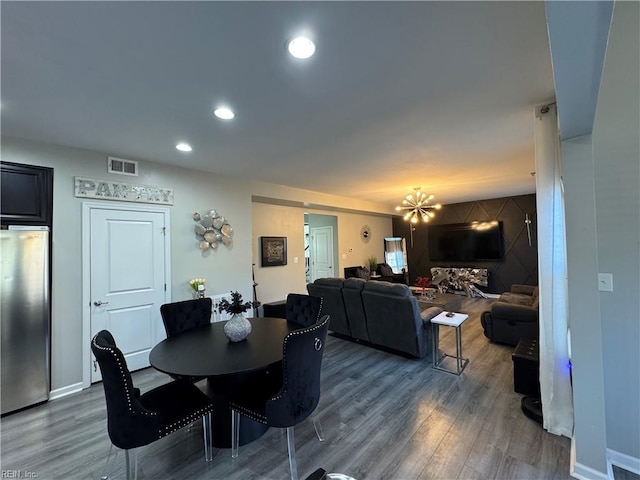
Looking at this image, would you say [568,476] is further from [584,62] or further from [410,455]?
[584,62]

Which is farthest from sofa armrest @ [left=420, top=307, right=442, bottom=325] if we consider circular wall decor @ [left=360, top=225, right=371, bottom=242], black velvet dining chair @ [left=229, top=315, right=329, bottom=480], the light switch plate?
circular wall decor @ [left=360, top=225, right=371, bottom=242]

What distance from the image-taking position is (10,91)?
2.00 metres

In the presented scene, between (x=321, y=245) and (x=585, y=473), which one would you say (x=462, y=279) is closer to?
(x=321, y=245)

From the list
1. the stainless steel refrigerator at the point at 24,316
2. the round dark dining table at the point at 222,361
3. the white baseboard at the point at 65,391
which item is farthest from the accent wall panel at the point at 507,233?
the stainless steel refrigerator at the point at 24,316

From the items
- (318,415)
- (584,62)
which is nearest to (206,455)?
(318,415)

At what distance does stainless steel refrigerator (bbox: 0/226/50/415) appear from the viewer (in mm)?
2621

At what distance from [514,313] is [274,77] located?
422cm

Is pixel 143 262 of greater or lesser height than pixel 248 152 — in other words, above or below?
below

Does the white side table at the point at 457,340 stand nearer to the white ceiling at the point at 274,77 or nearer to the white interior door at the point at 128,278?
the white ceiling at the point at 274,77

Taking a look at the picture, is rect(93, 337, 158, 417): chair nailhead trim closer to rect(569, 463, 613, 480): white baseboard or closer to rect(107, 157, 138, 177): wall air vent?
rect(107, 157, 138, 177): wall air vent

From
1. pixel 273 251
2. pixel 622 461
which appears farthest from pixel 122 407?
pixel 273 251

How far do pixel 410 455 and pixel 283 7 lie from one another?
2919 mm

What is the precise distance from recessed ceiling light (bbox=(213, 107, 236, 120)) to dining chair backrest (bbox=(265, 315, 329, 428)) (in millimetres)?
1927

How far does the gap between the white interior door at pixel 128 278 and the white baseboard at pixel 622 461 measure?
14.9ft
